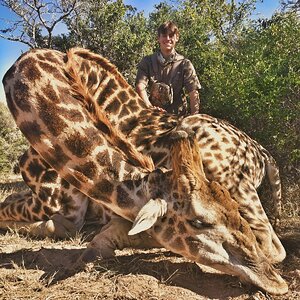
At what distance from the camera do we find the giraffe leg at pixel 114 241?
145 inches

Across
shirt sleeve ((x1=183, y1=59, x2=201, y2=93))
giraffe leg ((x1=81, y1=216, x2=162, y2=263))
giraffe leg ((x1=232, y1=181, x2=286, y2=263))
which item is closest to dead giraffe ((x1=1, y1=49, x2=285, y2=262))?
giraffe leg ((x1=232, y1=181, x2=286, y2=263))

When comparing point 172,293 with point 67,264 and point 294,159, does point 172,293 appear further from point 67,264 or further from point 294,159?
point 294,159

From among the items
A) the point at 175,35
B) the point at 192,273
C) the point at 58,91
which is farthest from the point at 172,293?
the point at 175,35

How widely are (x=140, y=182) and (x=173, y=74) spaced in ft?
12.9

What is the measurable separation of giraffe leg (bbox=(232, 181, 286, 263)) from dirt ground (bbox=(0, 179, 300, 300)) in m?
0.14

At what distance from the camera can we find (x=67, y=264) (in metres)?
3.71

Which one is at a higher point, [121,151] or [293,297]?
[121,151]

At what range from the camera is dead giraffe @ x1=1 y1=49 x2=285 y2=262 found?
3861 mm

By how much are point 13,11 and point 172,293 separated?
17907 millimetres

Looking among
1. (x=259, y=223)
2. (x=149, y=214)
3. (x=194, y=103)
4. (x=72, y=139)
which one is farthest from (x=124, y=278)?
(x=194, y=103)

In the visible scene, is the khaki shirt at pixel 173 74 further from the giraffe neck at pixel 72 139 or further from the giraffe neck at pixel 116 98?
the giraffe neck at pixel 72 139

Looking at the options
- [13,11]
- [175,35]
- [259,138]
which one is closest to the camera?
[259,138]

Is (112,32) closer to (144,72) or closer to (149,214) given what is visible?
(144,72)

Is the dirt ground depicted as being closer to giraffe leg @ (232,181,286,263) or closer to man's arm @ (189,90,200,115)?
giraffe leg @ (232,181,286,263)
